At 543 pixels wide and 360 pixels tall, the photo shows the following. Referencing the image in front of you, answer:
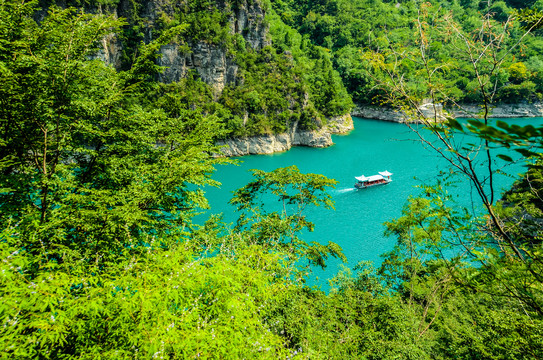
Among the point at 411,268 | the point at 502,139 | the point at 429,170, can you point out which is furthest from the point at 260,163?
the point at 502,139

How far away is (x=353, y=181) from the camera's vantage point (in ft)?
91.0

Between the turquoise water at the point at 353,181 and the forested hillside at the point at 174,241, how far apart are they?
159 inches

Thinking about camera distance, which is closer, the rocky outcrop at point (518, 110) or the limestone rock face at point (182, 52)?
the limestone rock face at point (182, 52)

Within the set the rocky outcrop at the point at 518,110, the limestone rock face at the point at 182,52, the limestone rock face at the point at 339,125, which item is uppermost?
the limestone rock face at the point at 182,52

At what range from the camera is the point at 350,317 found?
7.29m

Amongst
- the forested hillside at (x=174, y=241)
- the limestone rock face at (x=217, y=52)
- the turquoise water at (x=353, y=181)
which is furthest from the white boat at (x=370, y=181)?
the limestone rock face at (x=217, y=52)

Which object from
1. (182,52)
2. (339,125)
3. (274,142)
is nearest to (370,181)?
(274,142)

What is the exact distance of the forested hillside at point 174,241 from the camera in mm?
2363

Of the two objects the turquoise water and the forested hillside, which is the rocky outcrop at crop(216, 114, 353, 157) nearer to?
the turquoise water

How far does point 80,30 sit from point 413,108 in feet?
17.9

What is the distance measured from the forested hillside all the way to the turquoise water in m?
4.05

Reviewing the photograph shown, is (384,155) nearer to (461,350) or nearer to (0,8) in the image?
(461,350)

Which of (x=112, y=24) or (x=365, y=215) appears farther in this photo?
(x=365, y=215)

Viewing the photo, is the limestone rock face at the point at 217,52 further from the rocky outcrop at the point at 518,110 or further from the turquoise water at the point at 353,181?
the rocky outcrop at the point at 518,110
